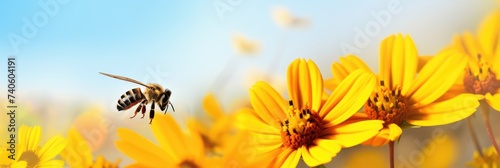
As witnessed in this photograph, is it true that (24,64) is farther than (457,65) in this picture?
Yes

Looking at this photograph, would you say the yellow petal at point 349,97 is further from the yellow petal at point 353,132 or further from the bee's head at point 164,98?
the bee's head at point 164,98

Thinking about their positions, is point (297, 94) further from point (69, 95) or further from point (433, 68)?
point (69, 95)

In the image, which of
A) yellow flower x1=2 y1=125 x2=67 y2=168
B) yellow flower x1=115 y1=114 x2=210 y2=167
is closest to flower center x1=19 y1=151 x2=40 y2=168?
yellow flower x1=2 y1=125 x2=67 y2=168

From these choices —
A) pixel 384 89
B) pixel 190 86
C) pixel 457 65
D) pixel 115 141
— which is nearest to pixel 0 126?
pixel 115 141

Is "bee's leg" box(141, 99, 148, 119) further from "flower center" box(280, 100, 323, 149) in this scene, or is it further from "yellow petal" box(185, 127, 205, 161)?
"flower center" box(280, 100, 323, 149)

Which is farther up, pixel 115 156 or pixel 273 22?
pixel 273 22

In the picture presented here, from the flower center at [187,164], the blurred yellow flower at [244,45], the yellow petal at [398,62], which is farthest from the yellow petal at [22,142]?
the yellow petal at [398,62]

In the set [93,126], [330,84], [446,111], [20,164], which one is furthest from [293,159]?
[20,164]

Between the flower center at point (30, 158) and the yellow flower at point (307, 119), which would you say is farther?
the flower center at point (30, 158)
